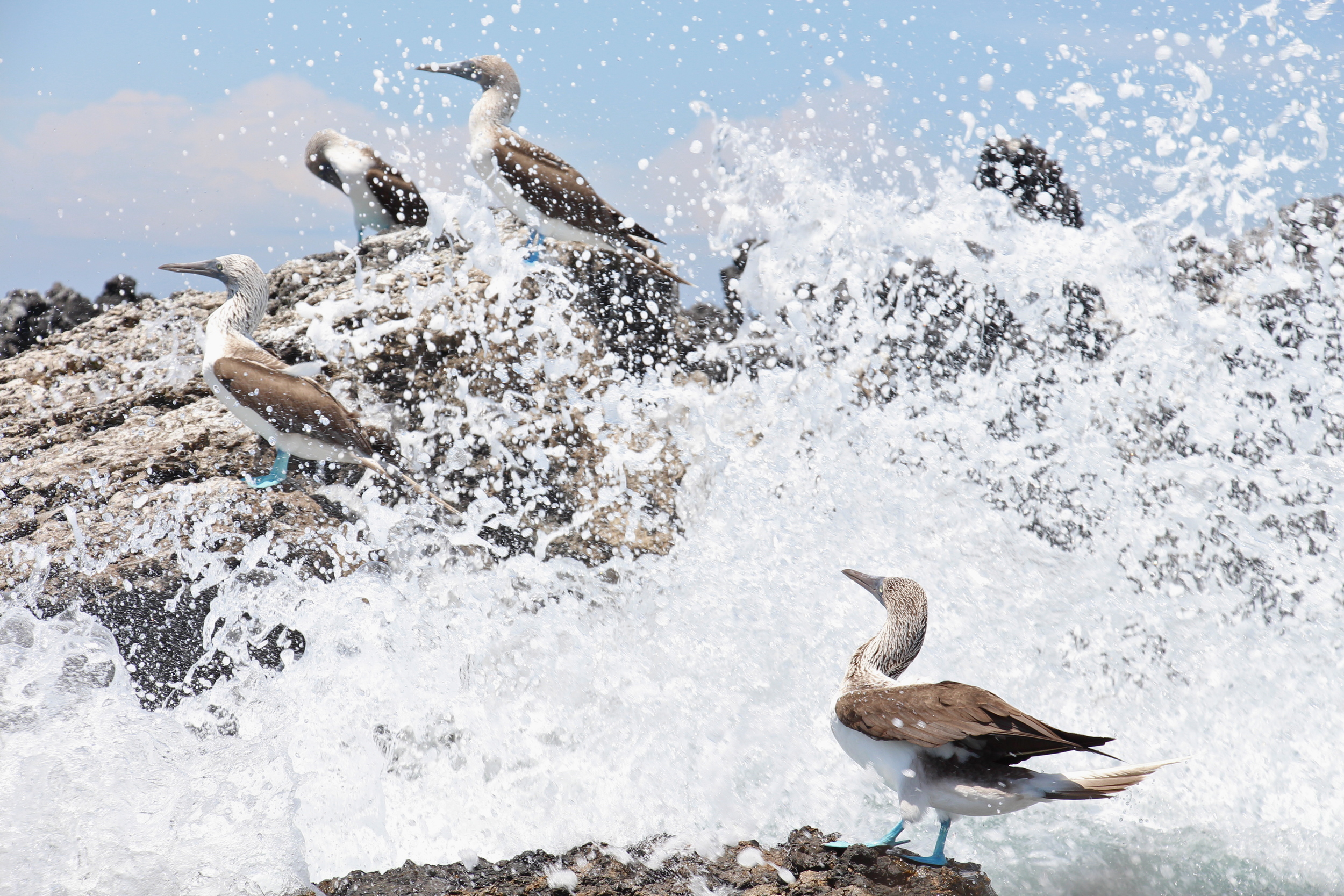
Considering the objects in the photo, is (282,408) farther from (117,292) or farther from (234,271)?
(117,292)

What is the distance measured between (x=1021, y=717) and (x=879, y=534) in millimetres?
2688

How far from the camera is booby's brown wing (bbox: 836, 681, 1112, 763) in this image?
2.23m

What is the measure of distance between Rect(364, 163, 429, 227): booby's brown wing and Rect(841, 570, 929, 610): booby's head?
16.1 feet

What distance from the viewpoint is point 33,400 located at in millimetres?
5164

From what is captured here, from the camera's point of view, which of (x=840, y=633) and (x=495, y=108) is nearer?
(x=840, y=633)

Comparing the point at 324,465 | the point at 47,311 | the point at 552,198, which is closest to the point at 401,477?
the point at 324,465

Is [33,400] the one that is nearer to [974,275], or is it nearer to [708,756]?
[708,756]

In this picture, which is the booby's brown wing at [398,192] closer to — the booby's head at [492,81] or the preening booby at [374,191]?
the preening booby at [374,191]

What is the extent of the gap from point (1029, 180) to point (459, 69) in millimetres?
4795

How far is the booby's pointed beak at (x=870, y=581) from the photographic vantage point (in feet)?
10.6

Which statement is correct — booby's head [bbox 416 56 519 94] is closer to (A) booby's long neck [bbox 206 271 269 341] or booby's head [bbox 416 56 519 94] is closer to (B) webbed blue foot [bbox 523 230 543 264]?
(B) webbed blue foot [bbox 523 230 543 264]

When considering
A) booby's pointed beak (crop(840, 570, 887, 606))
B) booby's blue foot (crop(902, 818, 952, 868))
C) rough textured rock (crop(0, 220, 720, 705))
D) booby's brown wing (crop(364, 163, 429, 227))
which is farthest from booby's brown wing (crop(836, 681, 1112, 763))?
booby's brown wing (crop(364, 163, 429, 227))

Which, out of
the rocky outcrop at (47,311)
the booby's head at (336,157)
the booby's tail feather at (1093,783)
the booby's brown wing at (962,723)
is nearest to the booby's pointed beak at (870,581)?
the booby's brown wing at (962,723)

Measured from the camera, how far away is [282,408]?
4066 mm
